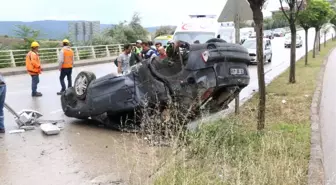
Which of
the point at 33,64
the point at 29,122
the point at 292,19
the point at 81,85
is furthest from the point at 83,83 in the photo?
the point at 292,19

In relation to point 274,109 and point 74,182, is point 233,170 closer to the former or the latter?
point 74,182

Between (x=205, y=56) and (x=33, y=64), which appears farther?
(x=33, y=64)

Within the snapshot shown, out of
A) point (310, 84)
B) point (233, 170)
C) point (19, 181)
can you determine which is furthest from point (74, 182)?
point (310, 84)

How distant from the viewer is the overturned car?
739 centimetres

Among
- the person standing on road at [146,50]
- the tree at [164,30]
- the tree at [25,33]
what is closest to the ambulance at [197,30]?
the person standing on road at [146,50]

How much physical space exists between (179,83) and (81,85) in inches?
88.9

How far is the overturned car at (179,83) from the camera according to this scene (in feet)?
24.2

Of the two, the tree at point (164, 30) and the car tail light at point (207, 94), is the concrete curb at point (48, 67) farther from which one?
the tree at point (164, 30)

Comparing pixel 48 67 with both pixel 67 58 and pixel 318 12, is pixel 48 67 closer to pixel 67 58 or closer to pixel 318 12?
pixel 67 58

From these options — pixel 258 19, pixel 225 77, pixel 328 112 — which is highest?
pixel 258 19

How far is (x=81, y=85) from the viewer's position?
8.88 meters

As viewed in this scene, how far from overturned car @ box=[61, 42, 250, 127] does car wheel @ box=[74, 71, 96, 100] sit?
0.08 m

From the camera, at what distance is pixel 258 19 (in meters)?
7.00

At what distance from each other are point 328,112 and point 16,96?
8224 mm
